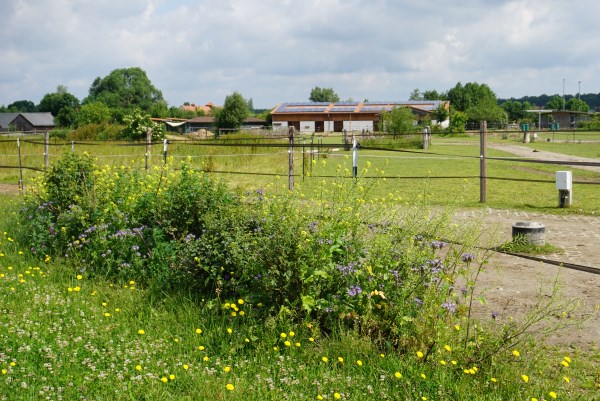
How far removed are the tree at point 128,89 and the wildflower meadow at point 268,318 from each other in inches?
4789

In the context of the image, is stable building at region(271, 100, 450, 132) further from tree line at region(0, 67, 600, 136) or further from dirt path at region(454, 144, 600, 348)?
dirt path at region(454, 144, 600, 348)

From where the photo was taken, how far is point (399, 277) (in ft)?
14.0

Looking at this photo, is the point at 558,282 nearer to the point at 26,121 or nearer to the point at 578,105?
the point at 26,121

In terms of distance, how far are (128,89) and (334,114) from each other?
61.1 m

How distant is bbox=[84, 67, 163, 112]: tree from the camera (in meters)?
123

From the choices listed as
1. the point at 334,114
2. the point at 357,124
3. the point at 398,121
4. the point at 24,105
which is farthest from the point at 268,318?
the point at 24,105

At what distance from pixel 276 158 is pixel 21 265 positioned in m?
18.9

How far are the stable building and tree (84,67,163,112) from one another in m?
46.8

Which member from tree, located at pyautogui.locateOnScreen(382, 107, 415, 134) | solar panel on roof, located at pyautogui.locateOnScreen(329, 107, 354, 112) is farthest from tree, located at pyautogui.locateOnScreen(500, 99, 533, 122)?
tree, located at pyautogui.locateOnScreen(382, 107, 415, 134)

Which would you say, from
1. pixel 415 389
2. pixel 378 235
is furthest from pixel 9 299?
pixel 415 389

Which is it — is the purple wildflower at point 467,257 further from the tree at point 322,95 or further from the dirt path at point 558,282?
the tree at point 322,95

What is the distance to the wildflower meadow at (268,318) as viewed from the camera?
3562mm

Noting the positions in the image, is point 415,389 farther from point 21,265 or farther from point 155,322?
point 21,265

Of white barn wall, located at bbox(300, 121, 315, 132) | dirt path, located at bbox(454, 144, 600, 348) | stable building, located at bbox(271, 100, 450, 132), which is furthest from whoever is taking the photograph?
white barn wall, located at bbox(300, 121, 315, 132)
